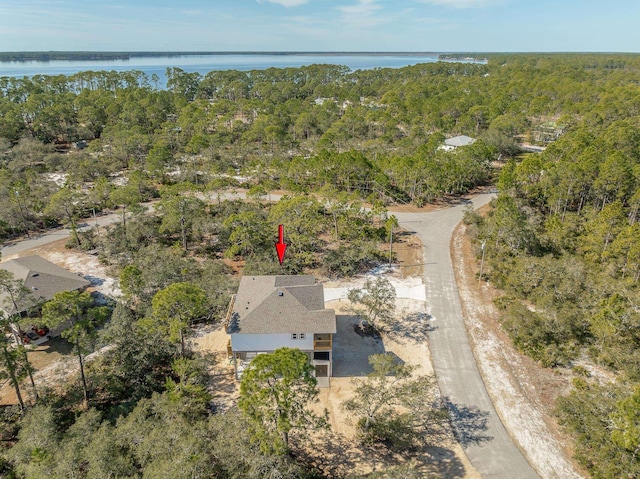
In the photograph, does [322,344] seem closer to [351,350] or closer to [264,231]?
[351,350]

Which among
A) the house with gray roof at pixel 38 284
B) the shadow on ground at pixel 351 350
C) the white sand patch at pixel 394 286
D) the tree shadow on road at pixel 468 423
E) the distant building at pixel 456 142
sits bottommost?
the tree shadow on road at pixel 468 423

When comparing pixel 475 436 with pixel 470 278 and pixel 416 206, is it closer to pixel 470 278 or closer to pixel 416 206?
pixel 470 278

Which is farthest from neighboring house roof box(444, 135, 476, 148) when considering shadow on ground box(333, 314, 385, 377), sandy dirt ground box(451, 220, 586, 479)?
shadow on ground box(333, 314, 385, 377)

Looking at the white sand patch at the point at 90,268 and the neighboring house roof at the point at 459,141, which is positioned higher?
the neighboring house roof at the point at 459,141

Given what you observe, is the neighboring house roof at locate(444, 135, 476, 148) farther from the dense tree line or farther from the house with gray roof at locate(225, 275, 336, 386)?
the house with gray roof at locate(225, 275, 336, 386)

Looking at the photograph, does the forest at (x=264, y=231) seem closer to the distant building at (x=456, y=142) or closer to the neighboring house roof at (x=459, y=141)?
the neighboring house roof at (x=459, y=141)

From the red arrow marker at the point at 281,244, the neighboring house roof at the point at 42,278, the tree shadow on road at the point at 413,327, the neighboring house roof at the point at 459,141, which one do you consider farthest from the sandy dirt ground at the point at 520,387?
the neighboring house roof at the point at 459,141
